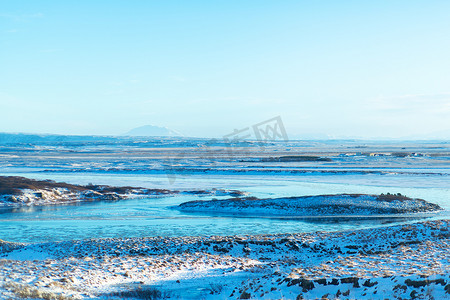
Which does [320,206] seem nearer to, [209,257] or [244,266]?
[209,257]

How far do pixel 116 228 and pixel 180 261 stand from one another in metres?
8.27

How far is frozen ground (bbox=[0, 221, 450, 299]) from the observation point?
35.1 feet

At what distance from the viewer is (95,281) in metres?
12.4

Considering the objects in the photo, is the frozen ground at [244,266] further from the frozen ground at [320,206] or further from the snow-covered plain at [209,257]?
the frozen ground at [320,206]

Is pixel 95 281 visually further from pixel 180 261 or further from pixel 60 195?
pixel 60 195

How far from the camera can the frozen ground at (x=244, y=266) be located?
35.1 feet

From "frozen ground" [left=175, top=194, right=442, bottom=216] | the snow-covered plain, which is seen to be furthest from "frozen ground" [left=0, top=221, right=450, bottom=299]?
"frozen ground" [left=175, top=194, right=442, bottom=216]

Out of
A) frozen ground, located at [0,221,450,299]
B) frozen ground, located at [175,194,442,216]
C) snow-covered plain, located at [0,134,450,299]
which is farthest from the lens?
frozen ground, located at [175,194,442,216]

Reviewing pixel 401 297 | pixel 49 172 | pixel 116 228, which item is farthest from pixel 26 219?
pixel 49 172

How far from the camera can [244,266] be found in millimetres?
14539

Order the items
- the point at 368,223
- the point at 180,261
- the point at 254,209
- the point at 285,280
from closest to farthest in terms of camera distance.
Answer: the point at 285,280
the point at 180,261
the point at 368,223
the point at 254,209

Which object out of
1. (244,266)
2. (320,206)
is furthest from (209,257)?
(320,206)

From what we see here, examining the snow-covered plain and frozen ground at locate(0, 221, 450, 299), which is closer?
frozen ground at locate(0, 221, 450, 299)

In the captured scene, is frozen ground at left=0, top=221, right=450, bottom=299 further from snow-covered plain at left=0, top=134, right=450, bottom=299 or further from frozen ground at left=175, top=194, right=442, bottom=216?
frozen ground at left=175, top=194, right=442, bottom=216
